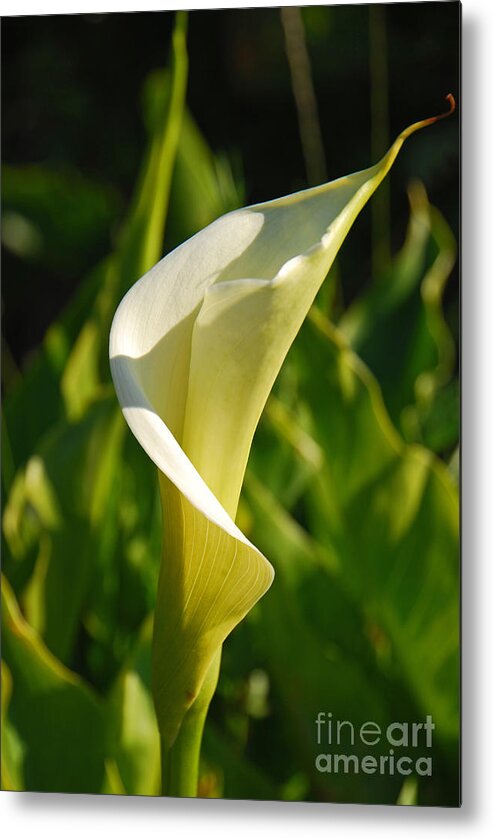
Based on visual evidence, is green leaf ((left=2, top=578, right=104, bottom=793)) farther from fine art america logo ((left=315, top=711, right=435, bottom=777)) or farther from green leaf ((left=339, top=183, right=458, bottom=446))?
green leaf ((left=339, top=183, right=458, bottom=446))

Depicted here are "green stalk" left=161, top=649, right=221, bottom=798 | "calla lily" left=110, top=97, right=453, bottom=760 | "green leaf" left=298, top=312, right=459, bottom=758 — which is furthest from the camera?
"green leaf" left=298, top=312, right=459, bottom=758

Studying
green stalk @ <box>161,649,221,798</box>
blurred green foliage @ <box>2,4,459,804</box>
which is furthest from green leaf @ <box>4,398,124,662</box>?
green stalk @ <box>161,649,221,798</box>

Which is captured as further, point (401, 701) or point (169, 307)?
point (401, 701)

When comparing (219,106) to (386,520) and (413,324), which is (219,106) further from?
(386,520)

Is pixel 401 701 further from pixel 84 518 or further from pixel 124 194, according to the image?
pixel 124 194

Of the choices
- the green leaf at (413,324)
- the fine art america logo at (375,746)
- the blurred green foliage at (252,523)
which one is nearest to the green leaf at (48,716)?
the blurred green foliage at (252,523)

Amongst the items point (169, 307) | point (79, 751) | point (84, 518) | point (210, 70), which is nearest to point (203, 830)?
point (79, 751)
